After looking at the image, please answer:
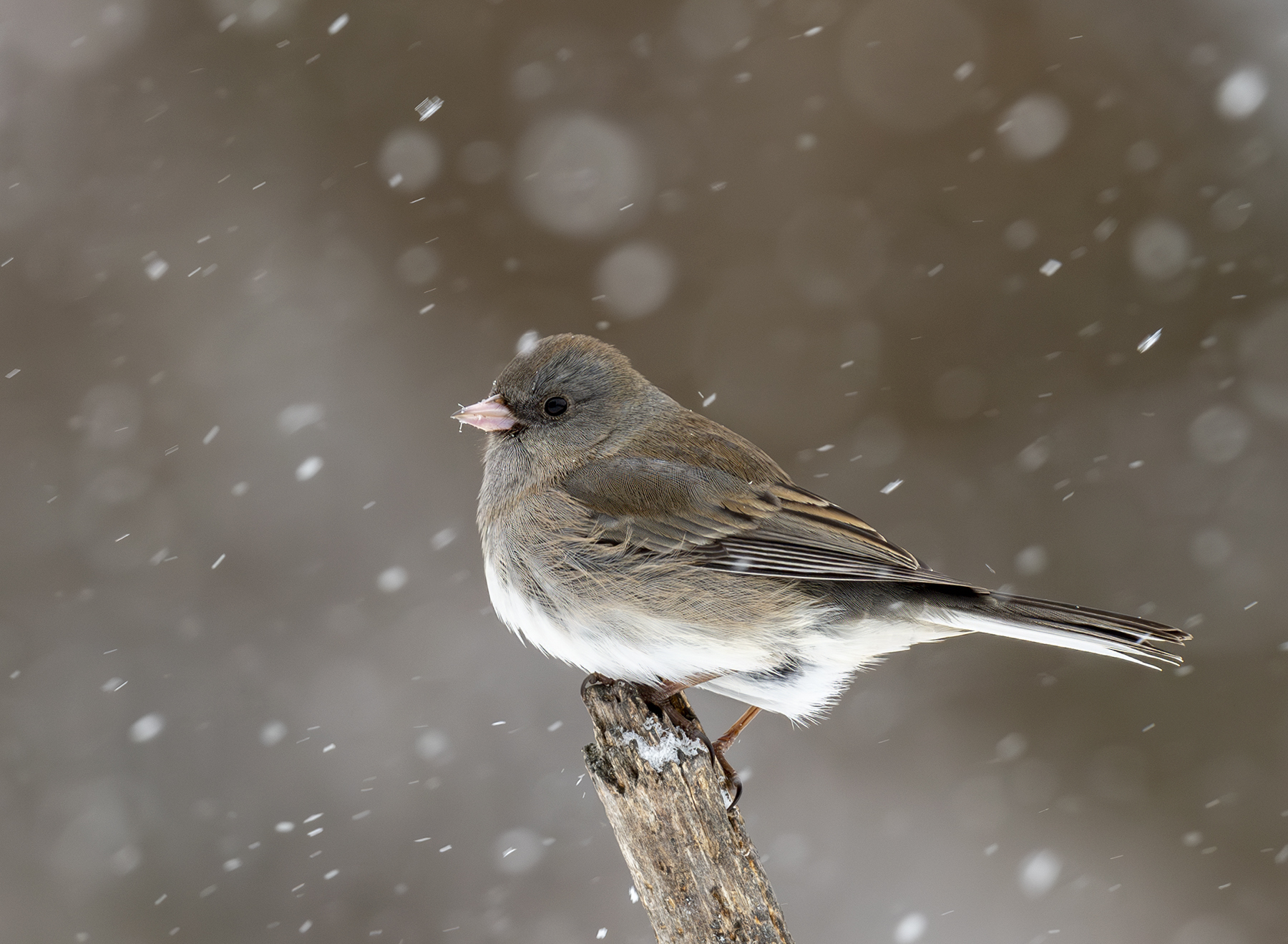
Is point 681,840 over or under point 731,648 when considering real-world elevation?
under

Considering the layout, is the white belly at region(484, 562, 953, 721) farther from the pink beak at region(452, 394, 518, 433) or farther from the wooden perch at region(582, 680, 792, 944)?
the pink beak at region(452, 394, 518, 433)

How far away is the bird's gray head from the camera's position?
264 centimetres

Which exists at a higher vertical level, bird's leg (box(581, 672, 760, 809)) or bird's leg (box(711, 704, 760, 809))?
bird's leg (box(581, 672, 760, 809))

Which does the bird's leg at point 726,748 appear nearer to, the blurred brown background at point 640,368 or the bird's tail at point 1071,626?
the bird's tail at point 1071,626

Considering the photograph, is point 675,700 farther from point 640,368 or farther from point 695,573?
point 640,368

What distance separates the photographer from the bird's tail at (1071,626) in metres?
1.94

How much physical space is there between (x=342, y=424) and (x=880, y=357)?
2582mm

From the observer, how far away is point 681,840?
6.06 feet

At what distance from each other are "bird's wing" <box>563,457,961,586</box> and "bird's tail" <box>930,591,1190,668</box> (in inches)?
5.6

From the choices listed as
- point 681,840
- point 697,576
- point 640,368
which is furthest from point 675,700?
point 640,368

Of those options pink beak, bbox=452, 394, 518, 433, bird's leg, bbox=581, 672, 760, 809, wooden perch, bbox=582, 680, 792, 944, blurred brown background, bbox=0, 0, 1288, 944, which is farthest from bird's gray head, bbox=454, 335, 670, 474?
blurred brown background, bbox=0, 0, 1288, 944

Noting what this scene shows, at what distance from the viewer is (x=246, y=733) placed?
14.9 ft

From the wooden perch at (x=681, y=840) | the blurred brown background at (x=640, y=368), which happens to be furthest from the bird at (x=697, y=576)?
the blurred brown background at (x=640, y=368)

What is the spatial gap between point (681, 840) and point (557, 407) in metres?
1.23
